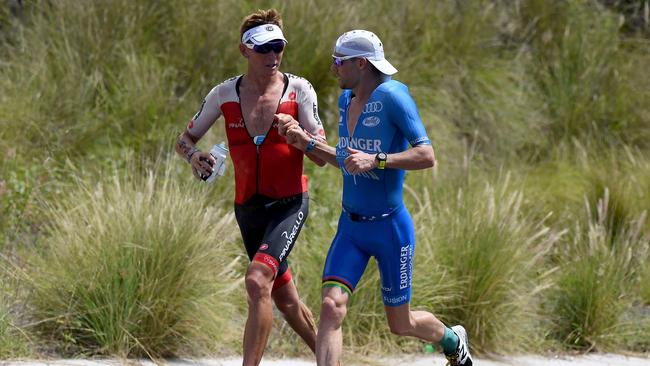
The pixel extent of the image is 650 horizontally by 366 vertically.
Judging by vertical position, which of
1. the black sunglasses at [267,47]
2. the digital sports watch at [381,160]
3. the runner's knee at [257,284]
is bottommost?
the runner's knee at [257,284]

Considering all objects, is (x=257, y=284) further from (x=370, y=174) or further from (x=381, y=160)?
(x=381, y=160)

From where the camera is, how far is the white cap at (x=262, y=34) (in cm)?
668

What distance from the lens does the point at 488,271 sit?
845 centimetres

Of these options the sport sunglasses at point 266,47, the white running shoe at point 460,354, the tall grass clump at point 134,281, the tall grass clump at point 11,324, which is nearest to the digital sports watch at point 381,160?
the sport sunglasses at point 266,47

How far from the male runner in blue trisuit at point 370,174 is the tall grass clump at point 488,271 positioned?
194cm

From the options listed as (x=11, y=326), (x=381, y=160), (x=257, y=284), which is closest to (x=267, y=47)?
(x=381, y=160)

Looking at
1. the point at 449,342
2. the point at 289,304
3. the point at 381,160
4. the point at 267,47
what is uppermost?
the point at 267,47

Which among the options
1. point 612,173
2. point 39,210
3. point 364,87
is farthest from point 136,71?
point 364,87

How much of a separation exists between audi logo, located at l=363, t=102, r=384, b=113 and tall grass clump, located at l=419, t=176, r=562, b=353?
239cm

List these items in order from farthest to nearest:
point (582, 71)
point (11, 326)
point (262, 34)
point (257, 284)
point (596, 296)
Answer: point (582, 71) → point (596, 296) → point (11, 326) → point (262, 34) → point (257, 284)

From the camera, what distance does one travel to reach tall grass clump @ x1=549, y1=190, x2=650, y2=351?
28.8 ft

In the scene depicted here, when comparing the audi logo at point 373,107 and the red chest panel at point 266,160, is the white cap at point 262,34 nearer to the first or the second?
the red chest panel at point 266,160

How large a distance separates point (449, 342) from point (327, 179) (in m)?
4.01

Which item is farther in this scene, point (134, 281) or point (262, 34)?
point (134, 281)
